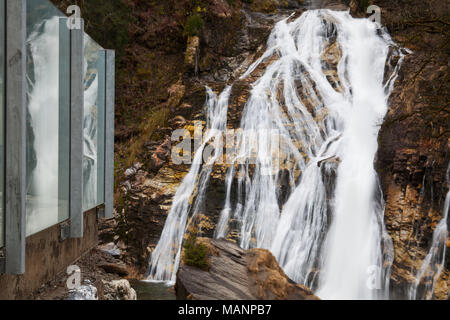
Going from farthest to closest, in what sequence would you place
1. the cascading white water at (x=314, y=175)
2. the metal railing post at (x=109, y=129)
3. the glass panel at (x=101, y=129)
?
the cascading white water at (x=314, y=175) < the metal railing post at (x=109, y=129) < the glass panel at (x=101, y=129)

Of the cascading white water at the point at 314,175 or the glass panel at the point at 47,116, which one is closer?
the glass panel at the point at 47,116

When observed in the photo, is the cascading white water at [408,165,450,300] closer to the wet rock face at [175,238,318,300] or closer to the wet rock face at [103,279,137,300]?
the wet rock face at [175,238,318,300]

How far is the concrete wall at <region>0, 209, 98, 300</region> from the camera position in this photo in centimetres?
416

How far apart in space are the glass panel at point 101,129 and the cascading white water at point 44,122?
6.78 feet

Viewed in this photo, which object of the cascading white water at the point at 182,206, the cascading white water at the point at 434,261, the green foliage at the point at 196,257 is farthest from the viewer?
the cascading white water at the point at 182,206

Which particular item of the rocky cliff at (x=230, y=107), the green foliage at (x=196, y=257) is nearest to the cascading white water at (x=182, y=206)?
the rocky cliff at (x=230, y=107)

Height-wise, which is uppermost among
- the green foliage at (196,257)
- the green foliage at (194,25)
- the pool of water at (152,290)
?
the green foliage at (194,25)

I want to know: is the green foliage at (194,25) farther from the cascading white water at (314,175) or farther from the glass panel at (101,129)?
the glass panel at (101,129)

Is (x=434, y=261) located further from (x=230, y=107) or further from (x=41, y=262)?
(x=41, y=262)

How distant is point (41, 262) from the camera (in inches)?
188

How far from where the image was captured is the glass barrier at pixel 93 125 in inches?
249

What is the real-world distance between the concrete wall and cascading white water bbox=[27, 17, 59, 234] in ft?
0.66

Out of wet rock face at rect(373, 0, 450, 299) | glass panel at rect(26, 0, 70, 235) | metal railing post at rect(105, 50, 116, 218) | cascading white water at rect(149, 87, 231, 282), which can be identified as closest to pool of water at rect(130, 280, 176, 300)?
cascading white water at rect(149, 87, 231, 282)
